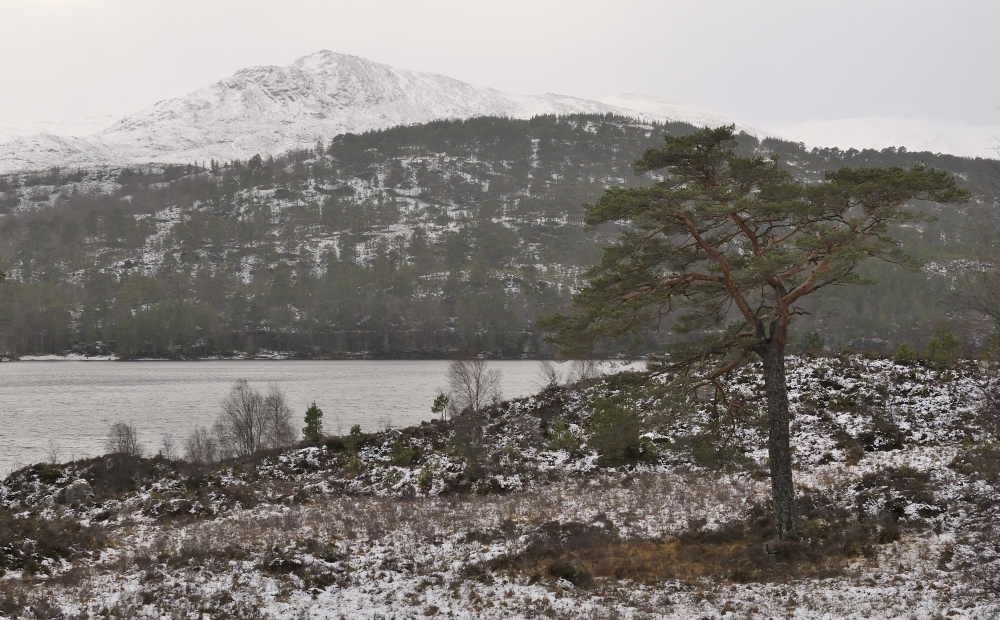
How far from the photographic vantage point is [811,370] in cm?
3294

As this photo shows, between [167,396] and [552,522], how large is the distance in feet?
259

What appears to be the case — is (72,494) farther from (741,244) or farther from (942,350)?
(942,350)

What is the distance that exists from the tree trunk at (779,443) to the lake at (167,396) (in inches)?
1690

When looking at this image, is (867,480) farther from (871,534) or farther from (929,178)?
(929,178)

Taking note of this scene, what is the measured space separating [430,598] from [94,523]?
44.7ft

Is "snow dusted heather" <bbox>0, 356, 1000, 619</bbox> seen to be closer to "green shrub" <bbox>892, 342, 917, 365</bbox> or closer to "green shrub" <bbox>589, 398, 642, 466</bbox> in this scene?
"green shrub" <bbox>589, 398, 642, 466</bbox>

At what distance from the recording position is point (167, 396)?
85.7m

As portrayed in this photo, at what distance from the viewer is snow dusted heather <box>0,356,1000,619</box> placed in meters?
12.5

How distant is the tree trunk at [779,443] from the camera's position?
1545cm

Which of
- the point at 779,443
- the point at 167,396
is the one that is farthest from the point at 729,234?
the point at 167,396

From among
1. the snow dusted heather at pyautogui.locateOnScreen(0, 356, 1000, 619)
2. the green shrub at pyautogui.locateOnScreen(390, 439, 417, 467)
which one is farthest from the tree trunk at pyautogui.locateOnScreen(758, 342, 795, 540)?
the green shrub at pyautogui.locateOnScreen(390, 439, 417, 467)

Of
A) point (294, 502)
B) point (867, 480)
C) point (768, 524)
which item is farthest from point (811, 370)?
point (294, 502)

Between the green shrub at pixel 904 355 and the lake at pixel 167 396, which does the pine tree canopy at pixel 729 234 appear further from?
the lake at pixel 167 396

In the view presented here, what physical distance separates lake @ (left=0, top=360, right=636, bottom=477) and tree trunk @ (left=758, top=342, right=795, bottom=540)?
4292 cm
